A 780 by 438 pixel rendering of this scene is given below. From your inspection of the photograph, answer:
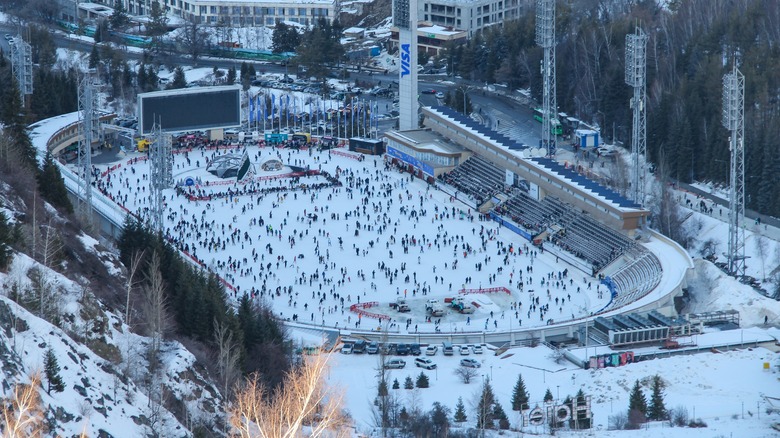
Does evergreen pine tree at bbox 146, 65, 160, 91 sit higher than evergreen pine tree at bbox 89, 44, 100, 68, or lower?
lower

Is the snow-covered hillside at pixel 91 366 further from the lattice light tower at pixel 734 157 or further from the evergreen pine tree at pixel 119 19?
the evergreen pine tree at pixel 119 19

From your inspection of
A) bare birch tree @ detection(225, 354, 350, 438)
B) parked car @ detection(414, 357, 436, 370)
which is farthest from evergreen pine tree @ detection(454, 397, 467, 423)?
parked car @ detection(414, 357, 436, 370)

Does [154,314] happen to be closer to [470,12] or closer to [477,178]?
[477,178]

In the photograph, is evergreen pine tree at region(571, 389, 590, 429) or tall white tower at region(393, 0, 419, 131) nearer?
evergreen pine tree at region(571, 389, 590, 429)

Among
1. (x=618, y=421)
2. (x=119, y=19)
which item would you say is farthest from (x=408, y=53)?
(x=618, y=421)

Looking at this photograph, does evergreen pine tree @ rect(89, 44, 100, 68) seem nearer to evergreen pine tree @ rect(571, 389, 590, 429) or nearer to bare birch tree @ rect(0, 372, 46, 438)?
evergreen pine tree @ rect(571, 389, 590, 429)

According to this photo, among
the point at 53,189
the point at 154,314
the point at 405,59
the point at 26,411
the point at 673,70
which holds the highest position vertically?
the point at 405,59

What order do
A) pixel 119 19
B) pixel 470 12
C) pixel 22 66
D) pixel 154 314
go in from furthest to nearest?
pixel 119 19 < pixel 470 12 < pixel 22 66 < pixel 154 314
